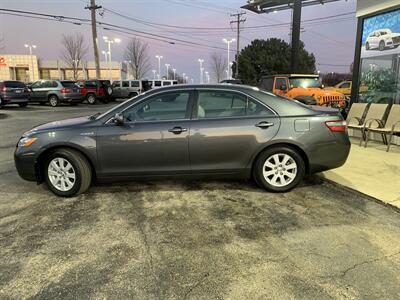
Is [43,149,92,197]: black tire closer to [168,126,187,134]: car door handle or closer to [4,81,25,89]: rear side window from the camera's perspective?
[168,126,187,134]: car door handle

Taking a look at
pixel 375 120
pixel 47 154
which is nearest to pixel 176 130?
pixel 47 154

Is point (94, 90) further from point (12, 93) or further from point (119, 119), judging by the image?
point (119, 119)

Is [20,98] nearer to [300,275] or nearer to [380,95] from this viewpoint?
[380,95]

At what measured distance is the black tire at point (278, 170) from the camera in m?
5.14

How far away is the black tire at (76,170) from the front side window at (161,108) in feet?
2.86

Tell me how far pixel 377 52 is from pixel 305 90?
4218 mm

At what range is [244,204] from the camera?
4828 mm

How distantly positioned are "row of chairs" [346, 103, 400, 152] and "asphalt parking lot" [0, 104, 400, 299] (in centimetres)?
342

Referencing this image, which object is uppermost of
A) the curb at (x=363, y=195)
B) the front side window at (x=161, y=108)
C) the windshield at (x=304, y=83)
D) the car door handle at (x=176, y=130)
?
the windshield at (x=304, y=83)

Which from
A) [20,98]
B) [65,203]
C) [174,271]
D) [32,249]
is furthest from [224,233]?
[20,98]

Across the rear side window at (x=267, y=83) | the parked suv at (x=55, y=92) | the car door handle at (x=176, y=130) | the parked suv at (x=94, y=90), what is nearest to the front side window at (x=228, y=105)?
the car door handle at (x=176, y=130)

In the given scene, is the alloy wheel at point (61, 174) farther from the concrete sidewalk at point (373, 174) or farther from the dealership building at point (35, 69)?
the dealership building at point (35, 69)

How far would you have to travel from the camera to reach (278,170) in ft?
17.0

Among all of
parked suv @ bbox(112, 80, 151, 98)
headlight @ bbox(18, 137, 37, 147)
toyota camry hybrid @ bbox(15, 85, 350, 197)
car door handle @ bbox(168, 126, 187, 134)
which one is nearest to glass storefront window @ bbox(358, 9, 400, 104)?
toyota camry hybrid @ bbox(15, 85, 350, 197)
